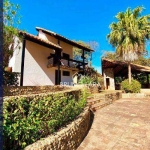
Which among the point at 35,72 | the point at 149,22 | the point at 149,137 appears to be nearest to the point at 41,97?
the point at 149,137

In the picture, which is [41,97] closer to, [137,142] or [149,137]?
[137,142]

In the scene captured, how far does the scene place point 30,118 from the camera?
3500mm

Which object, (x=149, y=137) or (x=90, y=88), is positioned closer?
(x=149, y=137)

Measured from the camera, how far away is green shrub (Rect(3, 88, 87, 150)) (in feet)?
9.96

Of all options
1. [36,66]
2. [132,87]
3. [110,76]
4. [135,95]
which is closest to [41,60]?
[36,66]

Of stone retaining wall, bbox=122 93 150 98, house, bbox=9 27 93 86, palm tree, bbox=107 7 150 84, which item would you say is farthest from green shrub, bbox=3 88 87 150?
palm tree, bbox=107 7 150 84

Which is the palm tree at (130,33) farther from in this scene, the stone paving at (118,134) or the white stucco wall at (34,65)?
the stone paving at (118,134)

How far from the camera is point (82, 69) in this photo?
1894 cm

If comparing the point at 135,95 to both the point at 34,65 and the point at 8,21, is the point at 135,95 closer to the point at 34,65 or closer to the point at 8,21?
the point at 34,65

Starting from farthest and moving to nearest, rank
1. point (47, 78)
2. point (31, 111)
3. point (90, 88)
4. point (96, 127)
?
point (47, 78) < point (90, 88) < point (96, 127) < point (31, 111)

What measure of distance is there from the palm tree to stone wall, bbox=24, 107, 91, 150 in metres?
13.1

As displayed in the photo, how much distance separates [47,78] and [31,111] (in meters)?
12.3

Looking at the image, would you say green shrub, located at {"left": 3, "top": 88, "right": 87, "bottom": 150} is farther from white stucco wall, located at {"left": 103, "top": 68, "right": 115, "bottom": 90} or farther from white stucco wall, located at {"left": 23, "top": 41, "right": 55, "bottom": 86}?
white stucco wall, located at {"left": 103, "top": 68, "right": 115, "bottom": 90}

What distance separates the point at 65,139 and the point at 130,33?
1538cm
